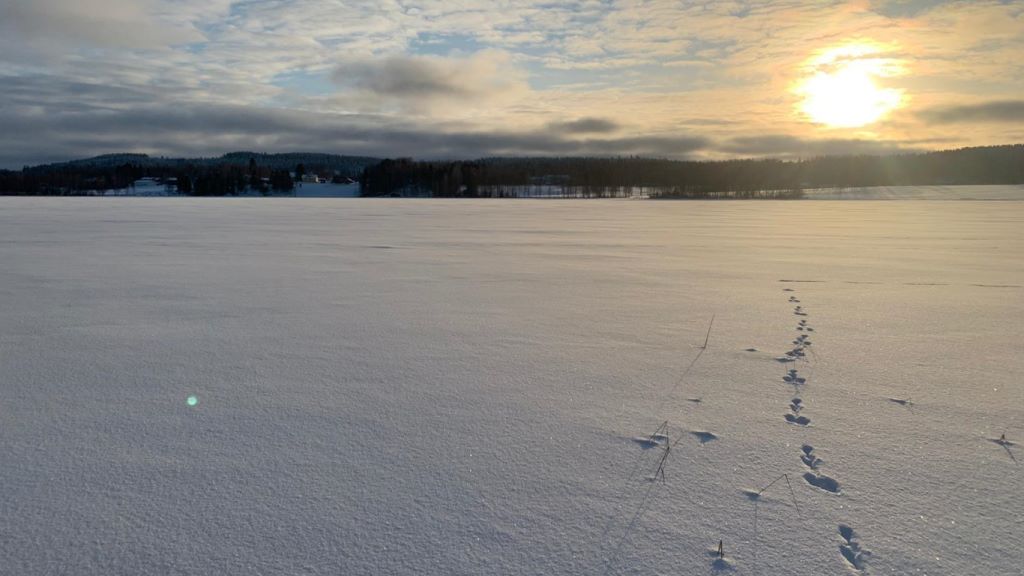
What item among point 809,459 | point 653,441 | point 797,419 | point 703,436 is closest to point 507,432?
point 653,441

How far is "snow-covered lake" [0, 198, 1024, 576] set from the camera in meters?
2.14

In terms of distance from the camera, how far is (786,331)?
5.15m

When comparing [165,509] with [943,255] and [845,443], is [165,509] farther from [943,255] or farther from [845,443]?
[943,255]

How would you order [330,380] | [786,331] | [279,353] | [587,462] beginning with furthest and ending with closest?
[786,331]
[279,353]
[330,380]
[587,462]

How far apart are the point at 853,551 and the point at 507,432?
4.85 ft

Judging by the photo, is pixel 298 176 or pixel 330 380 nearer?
pixel 330 380

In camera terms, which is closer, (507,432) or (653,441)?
(653,441)

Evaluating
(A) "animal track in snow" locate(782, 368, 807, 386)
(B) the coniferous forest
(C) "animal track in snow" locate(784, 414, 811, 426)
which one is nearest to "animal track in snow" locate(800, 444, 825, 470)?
(C) "animal track in snow" locate(784, 414, 811, 426)

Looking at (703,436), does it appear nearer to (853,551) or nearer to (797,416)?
(797,416)

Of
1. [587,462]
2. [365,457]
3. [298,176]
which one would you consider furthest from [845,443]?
[298,176]

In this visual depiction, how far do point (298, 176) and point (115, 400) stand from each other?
10133 cm

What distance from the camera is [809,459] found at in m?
2.79

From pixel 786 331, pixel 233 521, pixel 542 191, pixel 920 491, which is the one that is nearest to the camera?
pixel 233 521

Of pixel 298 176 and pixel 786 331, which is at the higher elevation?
pixel 298 176
